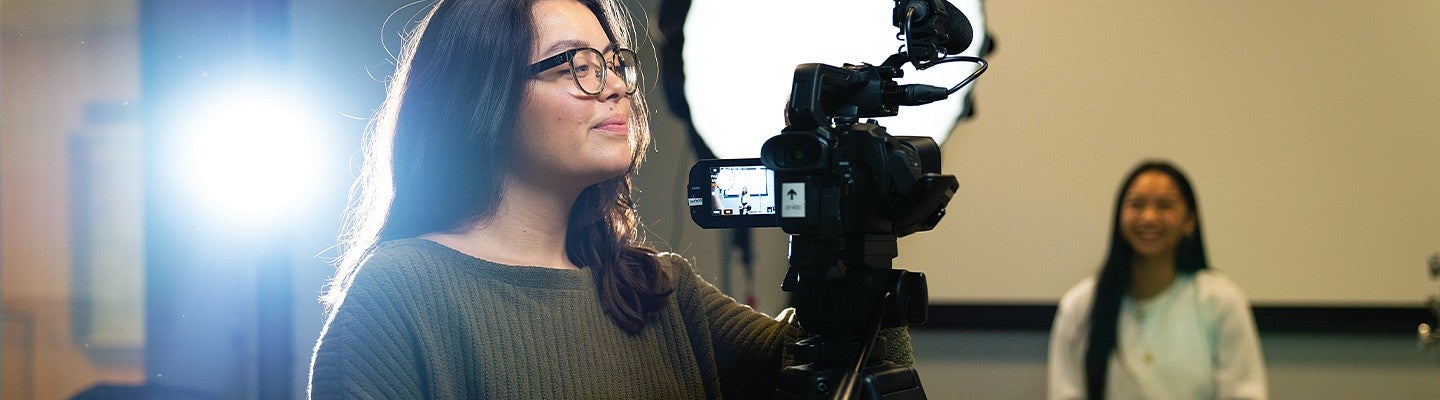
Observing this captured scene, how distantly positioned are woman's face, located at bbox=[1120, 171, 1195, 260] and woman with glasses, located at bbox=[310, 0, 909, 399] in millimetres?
770

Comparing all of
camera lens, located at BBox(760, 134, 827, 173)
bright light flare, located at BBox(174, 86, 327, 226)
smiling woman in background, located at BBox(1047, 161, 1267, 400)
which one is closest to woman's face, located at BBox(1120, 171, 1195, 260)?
smiling woman in background, located at BBox(1047, 161, 1267, 400)

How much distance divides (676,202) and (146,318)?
29.3 inches

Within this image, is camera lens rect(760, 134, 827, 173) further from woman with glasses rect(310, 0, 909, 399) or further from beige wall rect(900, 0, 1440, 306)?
beige wall rect(900, 0, 1440, 306)

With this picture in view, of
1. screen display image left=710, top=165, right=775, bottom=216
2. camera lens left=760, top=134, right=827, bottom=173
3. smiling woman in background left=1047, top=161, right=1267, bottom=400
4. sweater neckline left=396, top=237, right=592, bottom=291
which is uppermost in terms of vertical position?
camera lens left=760, top=134, right=827, bottom=173

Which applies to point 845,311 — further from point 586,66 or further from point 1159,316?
point 1159,316

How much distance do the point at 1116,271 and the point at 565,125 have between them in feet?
3.16

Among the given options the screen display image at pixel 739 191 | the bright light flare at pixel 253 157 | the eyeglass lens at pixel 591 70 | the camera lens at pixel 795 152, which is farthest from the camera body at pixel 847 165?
the bright light flare at pixel 253 157

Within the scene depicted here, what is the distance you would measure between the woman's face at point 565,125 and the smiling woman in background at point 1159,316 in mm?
901

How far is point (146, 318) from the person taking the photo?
1.31 metres

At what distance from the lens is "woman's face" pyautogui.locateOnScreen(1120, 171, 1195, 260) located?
5.08ft

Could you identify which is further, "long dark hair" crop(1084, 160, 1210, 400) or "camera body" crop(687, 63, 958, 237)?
"long dark hair" crop(1084, 160, 1210, 400)

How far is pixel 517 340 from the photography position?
88 centimetres

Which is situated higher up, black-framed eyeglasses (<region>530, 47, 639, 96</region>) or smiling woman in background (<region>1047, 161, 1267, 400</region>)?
black-framed eyeglasses (<region>530, 47, 639, 96</region>)

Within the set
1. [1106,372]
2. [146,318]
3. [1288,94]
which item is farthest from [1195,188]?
[146,318]
